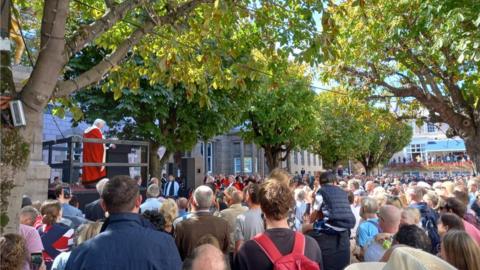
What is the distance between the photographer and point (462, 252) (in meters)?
2.95

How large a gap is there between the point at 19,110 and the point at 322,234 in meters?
3.55

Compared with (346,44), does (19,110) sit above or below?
below

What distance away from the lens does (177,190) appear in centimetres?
1421

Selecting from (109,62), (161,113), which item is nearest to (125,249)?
(109,62)

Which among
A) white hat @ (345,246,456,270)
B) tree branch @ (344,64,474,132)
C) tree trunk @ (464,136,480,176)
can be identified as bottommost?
white hat @ (345,246,456,270)

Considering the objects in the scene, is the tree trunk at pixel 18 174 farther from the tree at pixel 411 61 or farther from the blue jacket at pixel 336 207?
the tree at pixel 411 61

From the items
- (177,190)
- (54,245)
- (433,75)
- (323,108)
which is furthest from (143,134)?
(323,108)

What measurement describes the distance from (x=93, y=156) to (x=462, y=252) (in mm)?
7168

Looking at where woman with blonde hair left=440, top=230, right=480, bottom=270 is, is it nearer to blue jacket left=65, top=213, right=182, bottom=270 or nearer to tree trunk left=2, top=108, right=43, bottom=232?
blue jacket left=65, top=213, right=182, bottom=270

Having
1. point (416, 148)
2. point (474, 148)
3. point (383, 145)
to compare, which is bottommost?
point (474, 148)

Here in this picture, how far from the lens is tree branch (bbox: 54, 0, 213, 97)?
3.60 meters

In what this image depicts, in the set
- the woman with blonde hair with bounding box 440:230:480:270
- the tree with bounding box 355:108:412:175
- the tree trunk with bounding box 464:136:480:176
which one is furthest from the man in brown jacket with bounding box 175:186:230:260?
the tree with bounding box 355:108:412:175

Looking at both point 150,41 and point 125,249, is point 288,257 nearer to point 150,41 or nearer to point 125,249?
point 125,249

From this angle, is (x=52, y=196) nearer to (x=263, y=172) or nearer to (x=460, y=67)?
(x=460, y=67)
